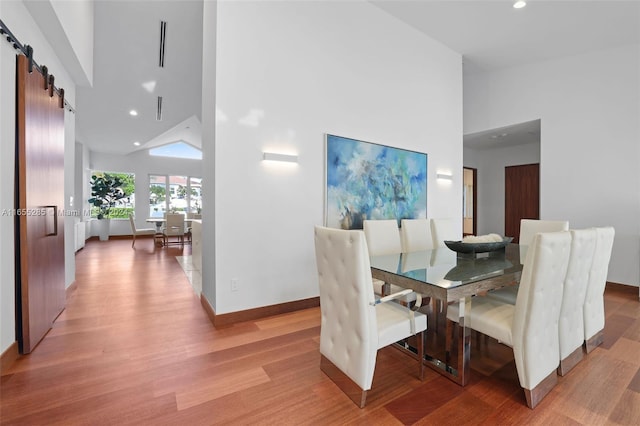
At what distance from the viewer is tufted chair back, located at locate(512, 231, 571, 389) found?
5.04ft

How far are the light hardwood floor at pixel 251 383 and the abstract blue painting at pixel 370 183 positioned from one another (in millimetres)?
1434

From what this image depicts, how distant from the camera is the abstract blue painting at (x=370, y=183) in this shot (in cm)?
344

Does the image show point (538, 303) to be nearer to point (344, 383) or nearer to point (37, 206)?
point (344, 383)

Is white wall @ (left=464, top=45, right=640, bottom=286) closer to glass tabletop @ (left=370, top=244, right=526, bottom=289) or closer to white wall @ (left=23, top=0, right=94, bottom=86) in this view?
glass tabletop @ (left=370, top=244, right=526, bottom=289)

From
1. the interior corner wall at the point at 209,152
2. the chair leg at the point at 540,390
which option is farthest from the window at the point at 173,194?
the chair leg at the point at 540,390

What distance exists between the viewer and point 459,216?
4.89 m

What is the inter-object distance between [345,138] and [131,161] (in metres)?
9.49

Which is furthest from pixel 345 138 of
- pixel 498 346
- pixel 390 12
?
pixel 498 346

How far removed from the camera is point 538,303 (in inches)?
62.4

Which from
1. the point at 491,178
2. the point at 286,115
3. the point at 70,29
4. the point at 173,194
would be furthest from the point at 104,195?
the point at 491,178

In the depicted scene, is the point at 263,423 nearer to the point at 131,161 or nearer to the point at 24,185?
the point at 24,185

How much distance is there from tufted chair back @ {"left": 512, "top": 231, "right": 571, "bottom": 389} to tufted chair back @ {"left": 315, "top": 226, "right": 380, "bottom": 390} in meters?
0.85

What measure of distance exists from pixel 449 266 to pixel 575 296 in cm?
83

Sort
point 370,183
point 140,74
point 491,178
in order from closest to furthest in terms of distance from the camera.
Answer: point 370,183, point 140,74, point 491,178
